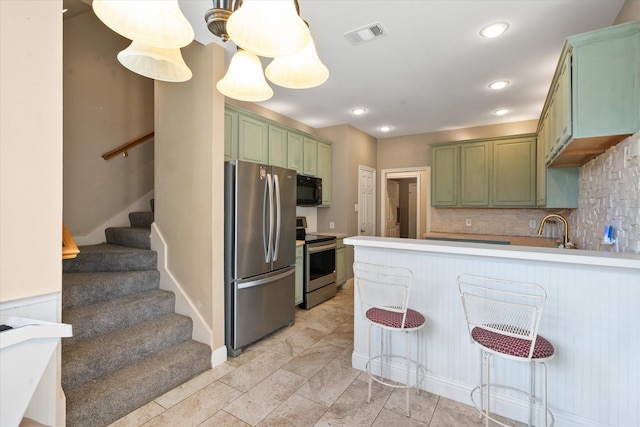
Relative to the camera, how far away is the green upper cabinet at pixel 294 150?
4090 mm

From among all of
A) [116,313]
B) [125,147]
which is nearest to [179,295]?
[116,313]

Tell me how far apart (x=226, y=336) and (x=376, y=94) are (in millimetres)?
3188

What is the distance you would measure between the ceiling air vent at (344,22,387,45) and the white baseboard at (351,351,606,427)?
2678 millimetres

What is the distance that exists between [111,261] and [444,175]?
15.5 ft

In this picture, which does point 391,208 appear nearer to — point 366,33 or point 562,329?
point 366,33

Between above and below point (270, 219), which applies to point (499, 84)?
above

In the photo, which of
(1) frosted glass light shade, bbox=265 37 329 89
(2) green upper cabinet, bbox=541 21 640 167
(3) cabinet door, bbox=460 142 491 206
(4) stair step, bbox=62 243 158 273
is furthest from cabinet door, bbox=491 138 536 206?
(4) stair step, bbox=62 243 158 273

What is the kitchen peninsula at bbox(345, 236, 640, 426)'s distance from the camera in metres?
1.64

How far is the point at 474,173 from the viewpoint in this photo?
4.61 m

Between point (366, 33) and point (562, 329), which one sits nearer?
point (562, 329)

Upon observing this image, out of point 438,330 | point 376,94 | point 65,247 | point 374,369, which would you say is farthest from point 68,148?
point 438,330

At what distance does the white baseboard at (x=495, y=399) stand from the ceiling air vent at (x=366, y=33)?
2.68m

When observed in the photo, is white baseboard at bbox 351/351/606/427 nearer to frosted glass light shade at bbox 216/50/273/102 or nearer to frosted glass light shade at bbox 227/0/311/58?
frosted glass light shade at bbox 216/50/273/102

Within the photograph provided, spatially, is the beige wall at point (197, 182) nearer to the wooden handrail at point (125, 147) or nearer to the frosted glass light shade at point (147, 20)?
the wooden handrail at point (125, 147)
